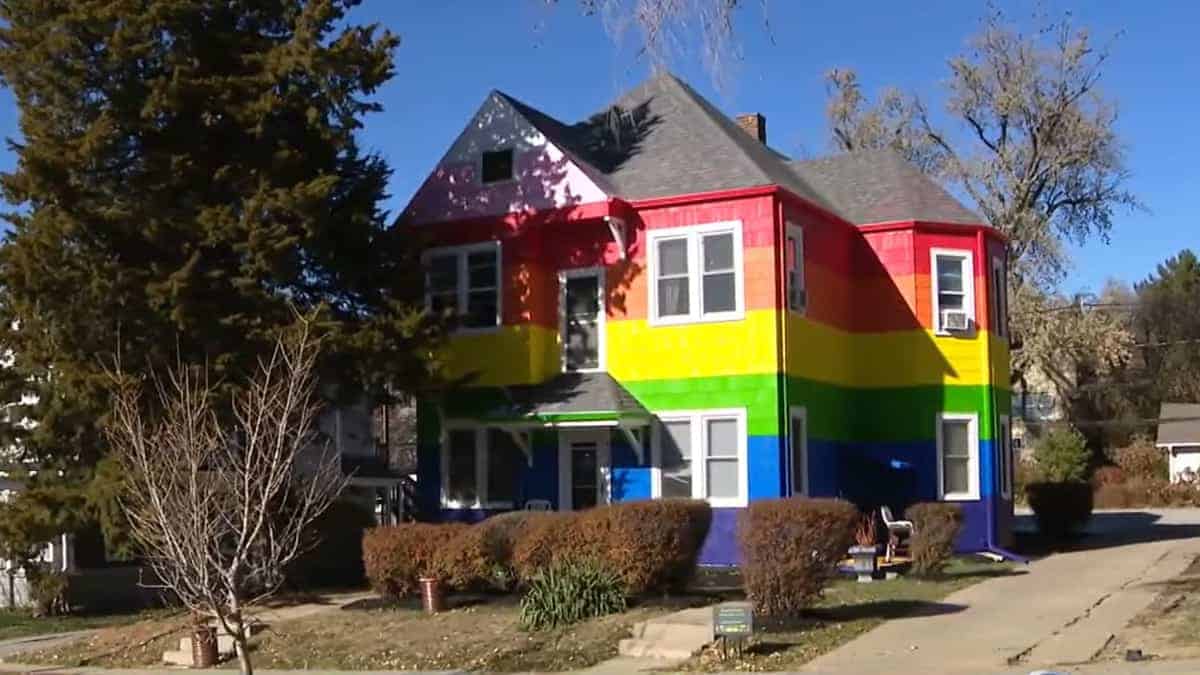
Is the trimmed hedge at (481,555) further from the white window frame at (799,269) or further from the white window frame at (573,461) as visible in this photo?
the white window frame at (799,269)

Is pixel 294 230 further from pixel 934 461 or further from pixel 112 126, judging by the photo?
pixel 934 461

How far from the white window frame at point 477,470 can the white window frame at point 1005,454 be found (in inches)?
380

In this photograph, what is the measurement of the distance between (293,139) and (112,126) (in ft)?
9.81

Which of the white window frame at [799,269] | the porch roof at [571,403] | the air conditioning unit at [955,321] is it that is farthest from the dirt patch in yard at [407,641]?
the air conditioning unit at [955,321]

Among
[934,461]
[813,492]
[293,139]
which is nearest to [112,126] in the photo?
[293,139]

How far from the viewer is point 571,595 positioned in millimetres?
17469

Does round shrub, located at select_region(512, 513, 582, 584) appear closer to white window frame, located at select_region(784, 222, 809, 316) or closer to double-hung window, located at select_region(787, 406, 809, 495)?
double-hung window, located at select_region(787, 406, 809, 495)

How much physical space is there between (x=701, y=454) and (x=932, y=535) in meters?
4.42

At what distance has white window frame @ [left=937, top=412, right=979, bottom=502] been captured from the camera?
26.3m

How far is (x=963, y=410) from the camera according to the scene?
26625 millimetres

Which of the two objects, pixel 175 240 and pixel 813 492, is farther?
pixel 813 492

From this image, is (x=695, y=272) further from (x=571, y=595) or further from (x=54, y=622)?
(x=54, y=622)

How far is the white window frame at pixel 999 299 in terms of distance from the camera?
2777cm

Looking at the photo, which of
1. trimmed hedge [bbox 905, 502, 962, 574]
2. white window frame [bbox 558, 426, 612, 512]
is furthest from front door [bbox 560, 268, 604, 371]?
trimmed hedge [bbox 905, 502, 962, 574]
